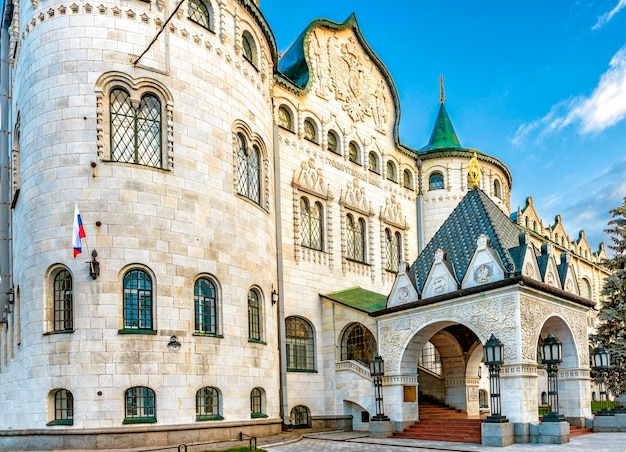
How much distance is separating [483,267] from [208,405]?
32.3 ft

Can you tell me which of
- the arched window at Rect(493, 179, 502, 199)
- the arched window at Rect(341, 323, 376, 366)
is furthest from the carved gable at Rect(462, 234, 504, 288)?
the arched window at Rect(493, 179, 502, 199)

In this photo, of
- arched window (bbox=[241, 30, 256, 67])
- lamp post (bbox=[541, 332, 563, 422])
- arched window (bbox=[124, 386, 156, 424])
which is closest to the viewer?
arched window (bbox=[124, 386, 156, 424])

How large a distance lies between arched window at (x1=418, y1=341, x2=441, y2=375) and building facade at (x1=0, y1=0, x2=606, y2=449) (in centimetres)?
400

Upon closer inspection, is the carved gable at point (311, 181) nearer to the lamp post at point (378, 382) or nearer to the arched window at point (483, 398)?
A: the lamp post at point (378, 382)

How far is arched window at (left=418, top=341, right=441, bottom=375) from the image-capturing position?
106ft

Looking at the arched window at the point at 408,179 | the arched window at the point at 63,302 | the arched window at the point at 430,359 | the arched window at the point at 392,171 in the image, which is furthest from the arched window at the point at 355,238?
the arched window at the point at 63,302

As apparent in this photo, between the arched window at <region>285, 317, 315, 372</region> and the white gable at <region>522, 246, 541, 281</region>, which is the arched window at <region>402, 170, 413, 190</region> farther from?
the white gable at <region>522, 246, 541, 281</region>

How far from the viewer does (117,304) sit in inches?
765

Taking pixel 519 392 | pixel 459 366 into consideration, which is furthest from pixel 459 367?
pixel 519 392

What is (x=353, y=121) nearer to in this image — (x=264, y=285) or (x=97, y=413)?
(x=264, y=285)

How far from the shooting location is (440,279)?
2323 centimetres

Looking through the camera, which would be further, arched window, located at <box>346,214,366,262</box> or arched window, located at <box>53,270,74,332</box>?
arched window, located at <box>346,214,366,262</box>

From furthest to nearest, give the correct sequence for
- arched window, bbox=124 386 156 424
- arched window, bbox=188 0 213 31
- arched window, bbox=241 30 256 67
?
1. arched window, bbox=241 30 256 67
2. arched window, bbox=188 0 213 31
3. arched window, bbox=124 386 156 424

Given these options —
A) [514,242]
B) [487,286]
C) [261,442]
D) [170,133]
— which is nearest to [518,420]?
[487,286]
